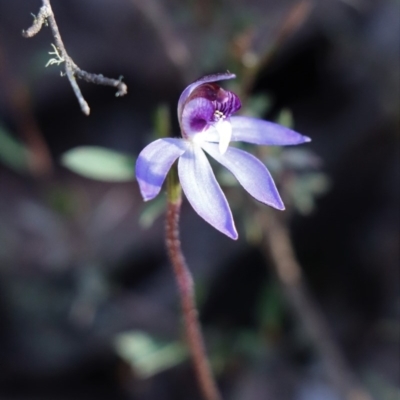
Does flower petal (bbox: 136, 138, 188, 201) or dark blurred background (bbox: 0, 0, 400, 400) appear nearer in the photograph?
flower petal (bbox: 136, 138, 188, 201)

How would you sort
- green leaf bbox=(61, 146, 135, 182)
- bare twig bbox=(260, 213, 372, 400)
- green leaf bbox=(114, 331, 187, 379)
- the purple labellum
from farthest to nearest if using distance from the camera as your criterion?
bare twig bbox=(260, 213, 372, 400)
green leaf bbox=(114, 331, 187, 379)
green leaf bbox=(61, 146, 135, 182)
the purple labellum

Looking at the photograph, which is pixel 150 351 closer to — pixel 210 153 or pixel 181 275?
pixel 181 275

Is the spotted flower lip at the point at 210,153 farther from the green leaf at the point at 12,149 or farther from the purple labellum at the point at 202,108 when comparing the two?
the green leaf at the point at 12,149

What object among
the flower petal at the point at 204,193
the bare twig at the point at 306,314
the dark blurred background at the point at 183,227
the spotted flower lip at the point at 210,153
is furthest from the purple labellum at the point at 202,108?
the bare twig at the point at 306,314

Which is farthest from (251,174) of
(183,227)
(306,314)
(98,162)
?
(183,227)

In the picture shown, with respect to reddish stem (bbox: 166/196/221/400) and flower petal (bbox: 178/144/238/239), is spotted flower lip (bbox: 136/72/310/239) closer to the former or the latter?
flower petal (bbox: 178/144/238/239)

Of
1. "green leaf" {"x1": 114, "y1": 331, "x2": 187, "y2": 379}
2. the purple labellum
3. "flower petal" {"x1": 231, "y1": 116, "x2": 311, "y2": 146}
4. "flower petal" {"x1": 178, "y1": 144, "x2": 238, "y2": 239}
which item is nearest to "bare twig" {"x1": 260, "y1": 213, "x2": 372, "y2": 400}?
"green leaf" {"x1": 114, "y1": 331, "x2": 187, "y2": 379}

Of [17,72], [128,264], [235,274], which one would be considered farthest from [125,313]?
[17,72]
